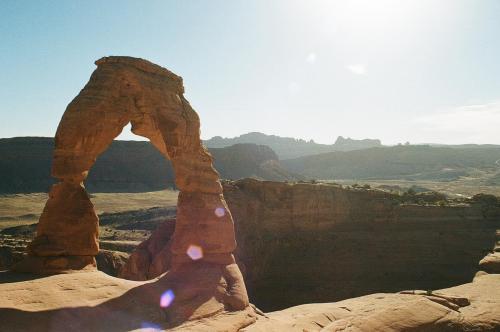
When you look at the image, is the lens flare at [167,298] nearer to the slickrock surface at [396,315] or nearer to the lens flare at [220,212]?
the slickrock surface at [396,315]

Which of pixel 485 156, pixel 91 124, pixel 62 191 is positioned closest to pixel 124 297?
pixel 62 191

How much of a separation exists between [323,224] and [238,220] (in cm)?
611

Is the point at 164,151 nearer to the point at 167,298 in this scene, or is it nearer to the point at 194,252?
the point at 194,252

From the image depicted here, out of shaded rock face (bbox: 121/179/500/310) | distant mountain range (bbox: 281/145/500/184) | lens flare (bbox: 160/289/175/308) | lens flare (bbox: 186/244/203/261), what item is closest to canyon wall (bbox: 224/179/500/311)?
shaded rock face (bbox: 121/179/500/310)

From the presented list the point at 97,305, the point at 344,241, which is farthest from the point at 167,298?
the point at 344,241

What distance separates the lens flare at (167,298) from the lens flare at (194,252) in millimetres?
1944

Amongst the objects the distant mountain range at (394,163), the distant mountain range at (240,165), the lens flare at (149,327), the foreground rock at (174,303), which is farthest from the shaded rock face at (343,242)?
the distant mountain range at (394,163)

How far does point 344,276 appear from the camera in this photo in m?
24.2

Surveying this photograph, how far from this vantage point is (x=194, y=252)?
43.1 ft

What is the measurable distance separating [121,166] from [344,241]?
224ft

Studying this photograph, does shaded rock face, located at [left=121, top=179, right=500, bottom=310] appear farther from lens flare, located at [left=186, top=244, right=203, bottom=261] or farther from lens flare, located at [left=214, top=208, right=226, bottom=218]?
lens flare, located at [left=186, top=244, right=203, bottom=261]

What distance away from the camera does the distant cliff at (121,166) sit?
76.7m

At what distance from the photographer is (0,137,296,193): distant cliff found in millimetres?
76688

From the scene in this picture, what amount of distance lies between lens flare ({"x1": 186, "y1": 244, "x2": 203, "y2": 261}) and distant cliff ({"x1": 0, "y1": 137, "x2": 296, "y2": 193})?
7083cm
